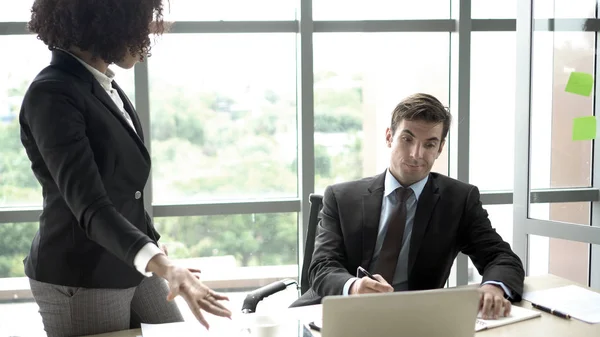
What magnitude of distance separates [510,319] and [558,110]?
2.06m

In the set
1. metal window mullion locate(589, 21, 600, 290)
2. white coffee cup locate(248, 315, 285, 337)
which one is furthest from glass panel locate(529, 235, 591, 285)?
white coffee cup locate(248, 315, 285, 337)

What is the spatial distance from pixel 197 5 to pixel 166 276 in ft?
9.73

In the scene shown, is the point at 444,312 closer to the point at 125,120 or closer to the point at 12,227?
the point at 125,120

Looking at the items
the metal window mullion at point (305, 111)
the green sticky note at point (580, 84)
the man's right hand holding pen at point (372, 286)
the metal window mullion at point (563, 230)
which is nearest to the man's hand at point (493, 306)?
the man's right hand holding pen at point (372, 286)

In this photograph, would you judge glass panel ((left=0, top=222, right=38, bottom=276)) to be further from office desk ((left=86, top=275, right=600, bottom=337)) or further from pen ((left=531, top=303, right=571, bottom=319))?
pen ((left=531, top=303, right=571, bottom=319))

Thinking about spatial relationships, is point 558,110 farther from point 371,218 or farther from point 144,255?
point 144,255

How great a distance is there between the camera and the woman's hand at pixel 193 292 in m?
1.30

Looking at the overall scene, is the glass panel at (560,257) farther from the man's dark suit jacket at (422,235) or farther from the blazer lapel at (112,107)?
the blazer lapel at (112,107)

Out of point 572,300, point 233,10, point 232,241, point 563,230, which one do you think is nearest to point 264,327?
point 572,300

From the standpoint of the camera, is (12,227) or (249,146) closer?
(12,227)

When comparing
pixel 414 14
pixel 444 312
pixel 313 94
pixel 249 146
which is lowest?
pixel 444 312

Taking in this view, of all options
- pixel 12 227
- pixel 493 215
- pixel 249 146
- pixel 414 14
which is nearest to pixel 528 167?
pixel 493 215

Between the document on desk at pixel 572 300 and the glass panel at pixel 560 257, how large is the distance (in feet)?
4.58

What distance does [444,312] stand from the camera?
135 centimetres
